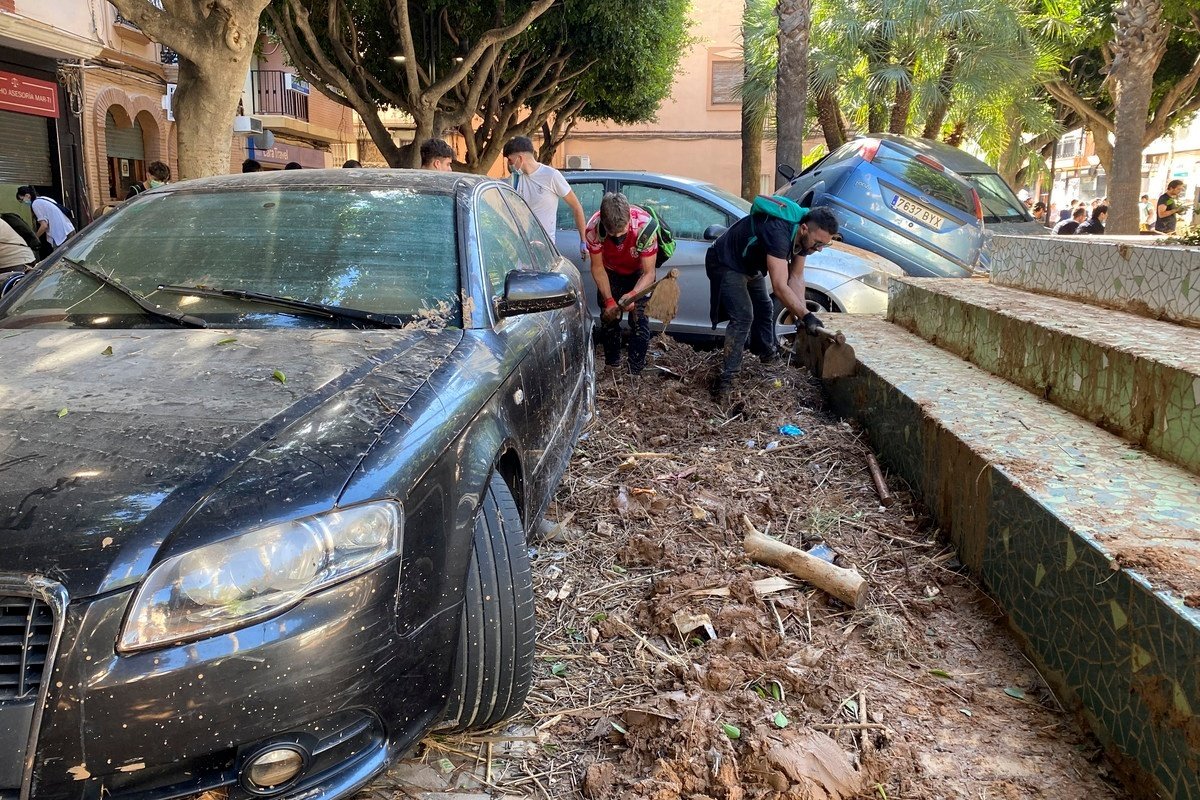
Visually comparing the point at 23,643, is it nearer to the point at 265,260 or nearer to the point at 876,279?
the point at 265,260

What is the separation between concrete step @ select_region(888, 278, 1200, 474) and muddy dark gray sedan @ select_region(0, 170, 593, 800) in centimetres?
229

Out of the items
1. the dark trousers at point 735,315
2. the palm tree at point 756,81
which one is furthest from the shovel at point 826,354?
the palm tree at point 756,81

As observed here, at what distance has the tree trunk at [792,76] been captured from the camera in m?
12.3

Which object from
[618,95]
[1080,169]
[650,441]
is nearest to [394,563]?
[650,441]

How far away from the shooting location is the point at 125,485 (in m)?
1.88

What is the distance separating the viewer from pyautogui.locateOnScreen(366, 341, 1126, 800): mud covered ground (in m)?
2.36

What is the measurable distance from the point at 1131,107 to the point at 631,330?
9815mm

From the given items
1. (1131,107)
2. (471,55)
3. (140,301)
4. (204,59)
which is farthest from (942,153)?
(140,301)

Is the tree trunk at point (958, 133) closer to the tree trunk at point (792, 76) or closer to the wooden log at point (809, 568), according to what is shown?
the tree trunk at point (792, 76)

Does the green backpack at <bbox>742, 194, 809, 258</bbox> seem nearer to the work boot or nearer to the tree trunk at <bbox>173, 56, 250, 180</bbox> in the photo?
the work boot

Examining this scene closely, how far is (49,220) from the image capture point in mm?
10000

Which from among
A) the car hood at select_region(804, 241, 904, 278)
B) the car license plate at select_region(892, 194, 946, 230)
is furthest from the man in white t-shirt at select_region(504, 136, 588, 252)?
the car license plate at select_region(892, 194, 946, 230)

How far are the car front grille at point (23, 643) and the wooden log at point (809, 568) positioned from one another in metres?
2.50

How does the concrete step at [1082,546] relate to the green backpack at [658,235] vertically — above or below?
below
